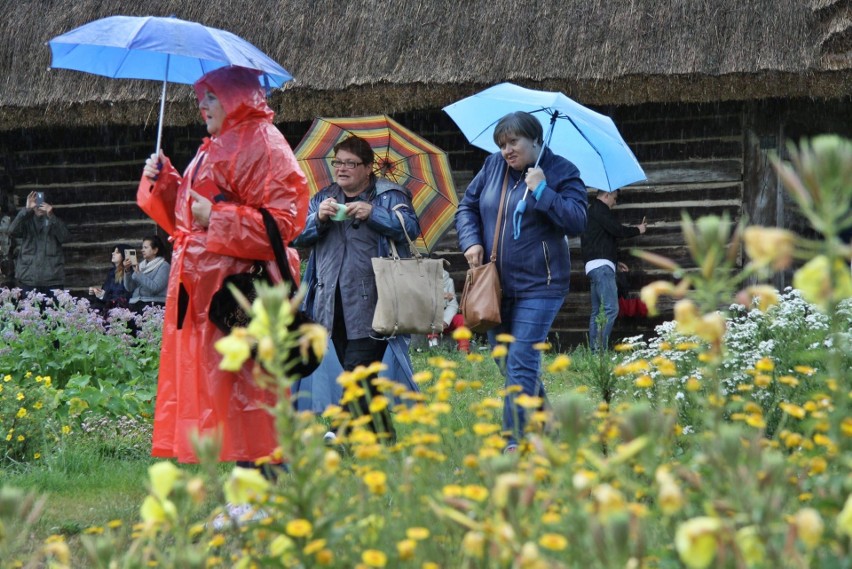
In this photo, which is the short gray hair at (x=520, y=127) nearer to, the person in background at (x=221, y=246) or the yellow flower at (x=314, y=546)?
the person in background at (x=221, y=246)

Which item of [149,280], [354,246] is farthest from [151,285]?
[354,246]

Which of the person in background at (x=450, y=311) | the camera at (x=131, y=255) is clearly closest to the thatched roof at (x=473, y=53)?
the camera at (x=131, y=255)

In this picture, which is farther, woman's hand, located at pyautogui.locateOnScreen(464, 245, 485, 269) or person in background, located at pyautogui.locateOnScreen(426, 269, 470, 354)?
person in background, located at pyautogui.locateOnScreen(426, 269, 470, 354)

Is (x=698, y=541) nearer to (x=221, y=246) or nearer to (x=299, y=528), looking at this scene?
(x=299, y=528)

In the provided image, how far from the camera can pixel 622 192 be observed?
981 cm

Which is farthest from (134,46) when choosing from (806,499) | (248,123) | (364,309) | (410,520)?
(806,499)

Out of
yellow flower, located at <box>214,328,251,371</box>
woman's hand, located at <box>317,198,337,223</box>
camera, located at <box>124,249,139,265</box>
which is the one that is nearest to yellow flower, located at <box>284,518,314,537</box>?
yellow flower, located at <box>214,328,251,371</box>

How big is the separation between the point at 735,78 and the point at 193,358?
6.00 m

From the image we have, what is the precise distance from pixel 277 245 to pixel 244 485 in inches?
74.2

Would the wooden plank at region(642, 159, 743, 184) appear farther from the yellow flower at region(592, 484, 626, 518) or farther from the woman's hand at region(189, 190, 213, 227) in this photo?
the yellow flower at region(592, 484, 626, 518)

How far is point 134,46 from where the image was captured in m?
3.99

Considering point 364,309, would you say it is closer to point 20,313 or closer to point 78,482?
point 78,482

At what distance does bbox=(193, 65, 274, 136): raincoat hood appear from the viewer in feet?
12.8

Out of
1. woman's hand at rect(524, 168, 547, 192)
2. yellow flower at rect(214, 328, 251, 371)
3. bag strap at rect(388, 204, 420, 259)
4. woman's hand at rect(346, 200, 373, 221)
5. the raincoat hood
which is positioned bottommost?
yellow flower at rect(214, 328, 251, 371)
